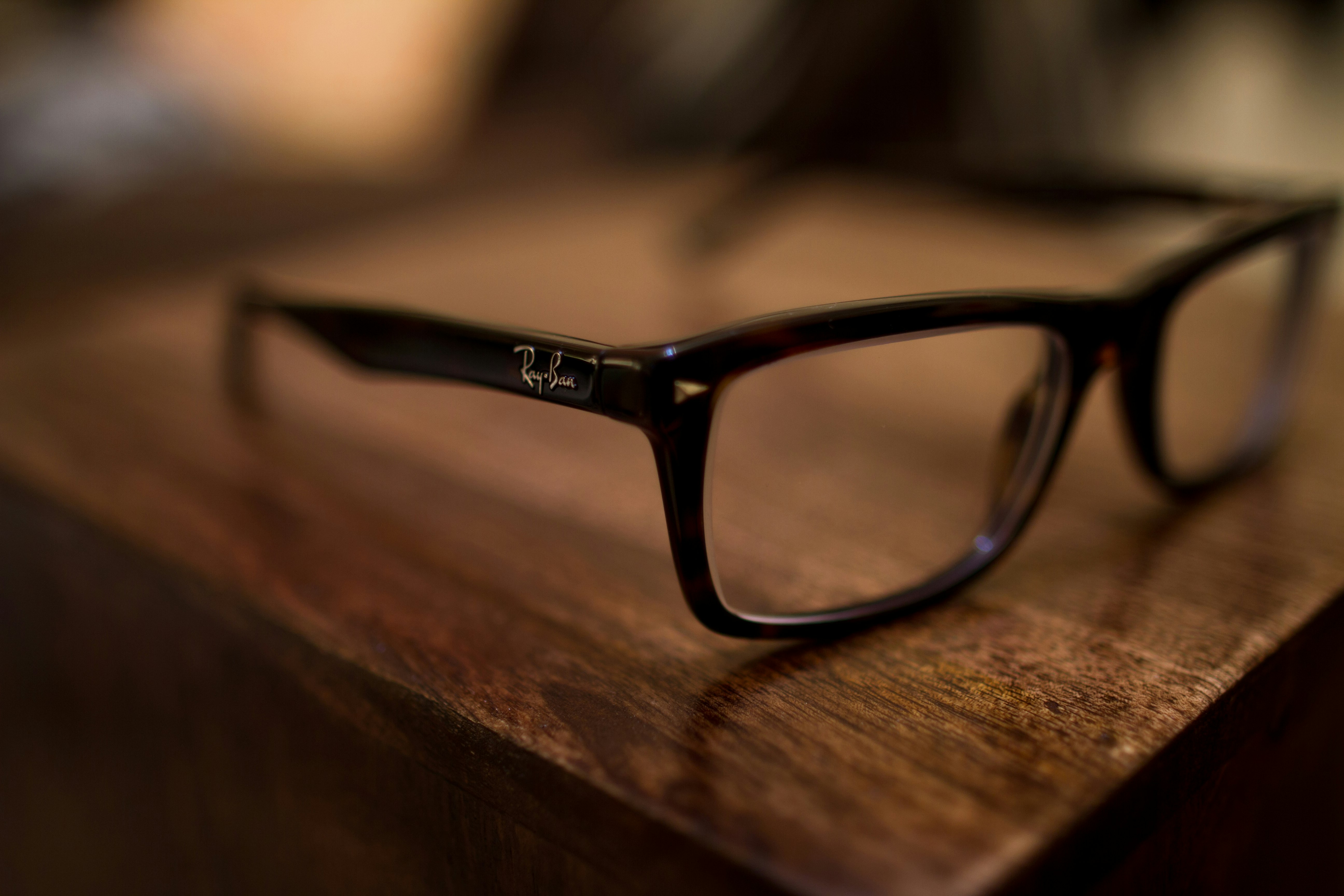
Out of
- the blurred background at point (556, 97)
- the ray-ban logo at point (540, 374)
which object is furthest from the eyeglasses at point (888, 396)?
the blurred background at point (556, 97)

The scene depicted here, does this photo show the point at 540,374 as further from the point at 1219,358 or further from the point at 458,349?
the point at 1219,358

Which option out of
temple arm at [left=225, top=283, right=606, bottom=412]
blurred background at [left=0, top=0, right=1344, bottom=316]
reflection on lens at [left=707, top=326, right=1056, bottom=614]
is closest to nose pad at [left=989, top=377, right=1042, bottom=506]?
reflection on lens at [left=707, top=326, right=1056, bottom=614]

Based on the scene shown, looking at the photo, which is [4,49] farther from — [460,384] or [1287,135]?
[1287,135]

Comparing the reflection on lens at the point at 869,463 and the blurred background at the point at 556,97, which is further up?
the blurred background at the point at 556,97

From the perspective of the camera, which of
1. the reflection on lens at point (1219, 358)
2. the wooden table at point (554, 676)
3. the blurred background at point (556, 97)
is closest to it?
the wooden table at point (554, 676)

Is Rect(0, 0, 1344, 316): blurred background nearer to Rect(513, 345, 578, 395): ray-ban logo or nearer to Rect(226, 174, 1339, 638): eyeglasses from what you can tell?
Rect(226, 174, 1339, 638): eyeglasses

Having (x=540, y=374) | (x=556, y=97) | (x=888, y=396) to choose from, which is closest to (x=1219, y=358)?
(x=888, y=396)

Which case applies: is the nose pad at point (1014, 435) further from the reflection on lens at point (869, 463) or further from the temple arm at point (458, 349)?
the temple arm at point (458, 349)
